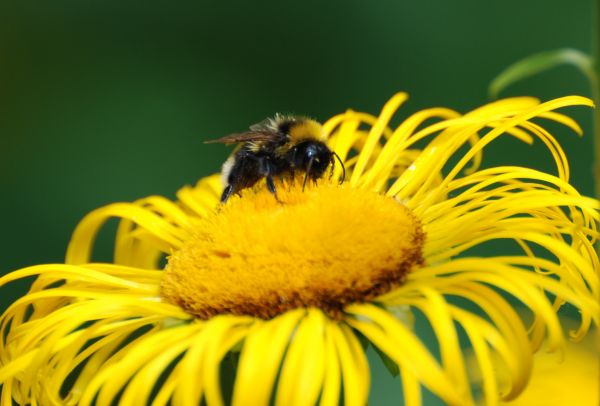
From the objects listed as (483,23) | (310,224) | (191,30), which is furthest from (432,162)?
(191,30)

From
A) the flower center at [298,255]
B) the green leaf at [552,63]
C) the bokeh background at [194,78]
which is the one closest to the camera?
the green leaf at [552,63]

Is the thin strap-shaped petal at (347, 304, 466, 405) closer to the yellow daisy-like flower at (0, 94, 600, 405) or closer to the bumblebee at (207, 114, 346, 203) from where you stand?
the yellow daisy-like flower at (0, 94, 600, 405)

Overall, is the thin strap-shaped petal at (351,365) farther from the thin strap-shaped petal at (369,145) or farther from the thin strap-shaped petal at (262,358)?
the thin strap-shaped petal at (369,145)

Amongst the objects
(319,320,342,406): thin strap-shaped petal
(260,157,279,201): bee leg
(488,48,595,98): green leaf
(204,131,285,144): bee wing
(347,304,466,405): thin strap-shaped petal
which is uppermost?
(488,48,595,98): green leaf

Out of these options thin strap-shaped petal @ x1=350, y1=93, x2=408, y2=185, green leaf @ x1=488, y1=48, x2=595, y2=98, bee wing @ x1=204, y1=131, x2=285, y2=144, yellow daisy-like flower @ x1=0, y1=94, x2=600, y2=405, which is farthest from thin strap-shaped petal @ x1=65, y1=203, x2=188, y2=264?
green leaf @ x1=488, y1=48, x2=595, y2=98

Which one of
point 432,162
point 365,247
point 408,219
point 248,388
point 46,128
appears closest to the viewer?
point 248,388

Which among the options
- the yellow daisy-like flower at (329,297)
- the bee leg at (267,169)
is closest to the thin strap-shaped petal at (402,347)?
the yellow daisy-like flower at (329,297)

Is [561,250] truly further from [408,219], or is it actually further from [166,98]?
[166,98]
